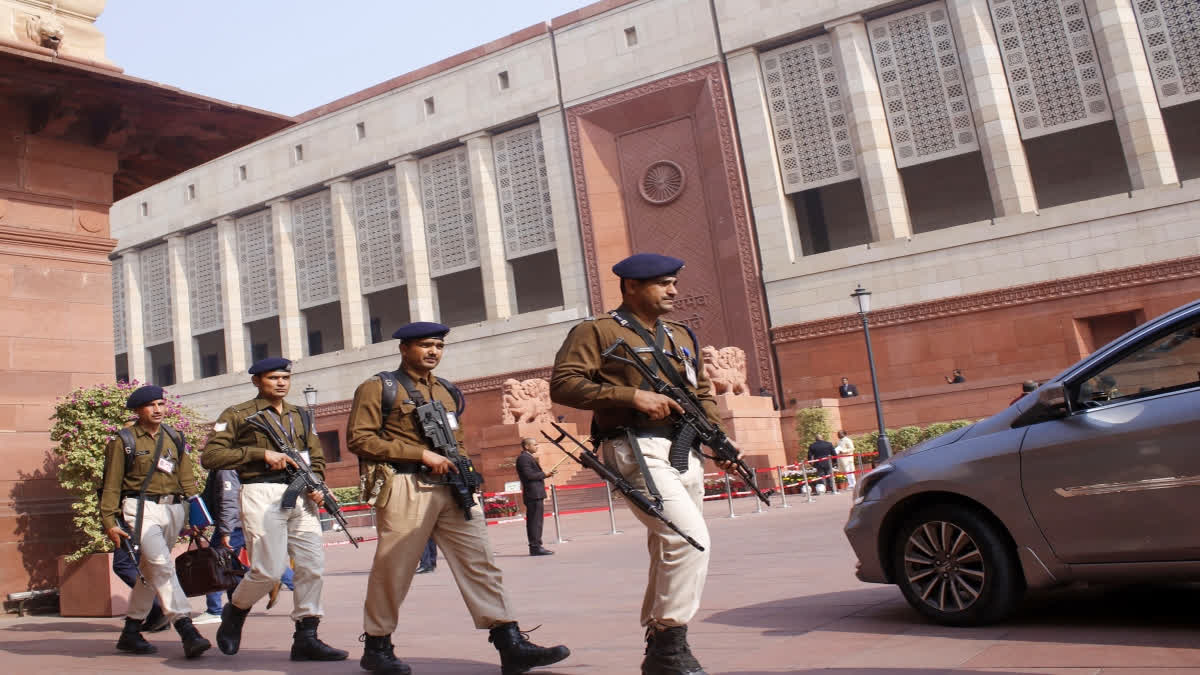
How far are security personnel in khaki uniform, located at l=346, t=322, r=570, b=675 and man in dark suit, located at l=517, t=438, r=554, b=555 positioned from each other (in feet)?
24.3

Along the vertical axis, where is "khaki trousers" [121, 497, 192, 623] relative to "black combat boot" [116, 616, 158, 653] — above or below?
above

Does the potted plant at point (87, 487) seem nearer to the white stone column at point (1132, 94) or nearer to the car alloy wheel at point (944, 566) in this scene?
the car alloy wheel at point (944, 566)

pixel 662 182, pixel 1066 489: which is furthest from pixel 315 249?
pixel 1066 489

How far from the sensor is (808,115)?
1112 inches

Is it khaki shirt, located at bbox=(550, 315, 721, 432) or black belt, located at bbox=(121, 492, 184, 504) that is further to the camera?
black belt, located at bbox=(121, 492, 184, 504)

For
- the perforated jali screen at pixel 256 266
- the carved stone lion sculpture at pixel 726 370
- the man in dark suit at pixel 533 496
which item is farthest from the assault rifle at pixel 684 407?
the perforated jali screen at pixel 256 266

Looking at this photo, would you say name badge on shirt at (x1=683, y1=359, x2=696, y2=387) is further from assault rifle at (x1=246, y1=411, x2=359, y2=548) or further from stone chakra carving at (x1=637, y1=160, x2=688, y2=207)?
stone chakra carving at (x1=637, y1=160, x2=688, y2=207)

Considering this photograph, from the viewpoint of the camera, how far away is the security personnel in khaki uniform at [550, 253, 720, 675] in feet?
12.9

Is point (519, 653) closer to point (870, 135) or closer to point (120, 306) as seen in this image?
point (870, 135)

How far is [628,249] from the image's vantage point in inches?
1209

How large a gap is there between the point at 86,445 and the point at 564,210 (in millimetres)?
23182

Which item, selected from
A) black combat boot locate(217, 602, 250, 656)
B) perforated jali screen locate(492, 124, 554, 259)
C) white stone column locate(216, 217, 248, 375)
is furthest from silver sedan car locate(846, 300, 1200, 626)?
white stone column locate(216, 217, 248, 375)

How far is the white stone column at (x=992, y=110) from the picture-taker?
83.6 ft

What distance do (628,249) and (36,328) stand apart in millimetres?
22309
